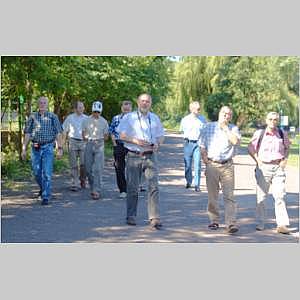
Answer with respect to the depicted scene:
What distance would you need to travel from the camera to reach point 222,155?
7.77 metres

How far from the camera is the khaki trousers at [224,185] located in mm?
7801

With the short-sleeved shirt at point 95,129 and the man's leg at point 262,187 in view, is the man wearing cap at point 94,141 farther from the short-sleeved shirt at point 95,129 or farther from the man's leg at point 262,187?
the man's leg at point 262,187

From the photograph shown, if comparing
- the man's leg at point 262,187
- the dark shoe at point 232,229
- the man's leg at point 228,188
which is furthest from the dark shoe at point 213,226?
the man's leg at point 262,187

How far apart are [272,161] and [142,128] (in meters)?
1.92

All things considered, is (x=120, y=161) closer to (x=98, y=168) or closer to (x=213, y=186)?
(x=98, y=168)

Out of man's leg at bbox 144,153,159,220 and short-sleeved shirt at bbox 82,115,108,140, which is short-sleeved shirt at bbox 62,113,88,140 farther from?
man's leg at bbox 144,153,159,220

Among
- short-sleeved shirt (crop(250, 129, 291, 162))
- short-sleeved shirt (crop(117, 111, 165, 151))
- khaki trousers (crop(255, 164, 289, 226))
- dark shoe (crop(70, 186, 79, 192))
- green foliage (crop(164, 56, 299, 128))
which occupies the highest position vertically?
green foliage (crop(164, 56, 299, 128))

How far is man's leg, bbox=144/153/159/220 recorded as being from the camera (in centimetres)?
788

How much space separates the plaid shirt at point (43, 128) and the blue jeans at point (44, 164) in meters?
0.13

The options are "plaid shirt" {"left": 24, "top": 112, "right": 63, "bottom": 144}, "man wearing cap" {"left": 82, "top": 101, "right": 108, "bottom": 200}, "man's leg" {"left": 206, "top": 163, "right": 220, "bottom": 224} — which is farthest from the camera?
"man wearing cap" {"left": 82, "top": 101, "right": 108, "bottom": 200}

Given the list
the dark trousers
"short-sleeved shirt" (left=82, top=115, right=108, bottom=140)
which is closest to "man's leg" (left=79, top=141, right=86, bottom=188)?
"short-sleeved shirt" (left=82, top=115, right=108, bottom=140)

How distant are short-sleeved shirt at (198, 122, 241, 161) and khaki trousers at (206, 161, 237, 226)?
0.13m

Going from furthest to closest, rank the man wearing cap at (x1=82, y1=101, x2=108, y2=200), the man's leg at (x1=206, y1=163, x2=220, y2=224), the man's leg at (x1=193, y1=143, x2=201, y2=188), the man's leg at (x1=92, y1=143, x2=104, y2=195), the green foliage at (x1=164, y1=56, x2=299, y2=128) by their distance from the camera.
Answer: the green foliage at (x1=164, y1=56, x2=299, y2=128)
the man's leg at (x1=193, y1=143, x2=201, y2=188)
the man wearing cap at (x1=82, y1=101, x2=108, y2=200)
the man's leg at (x1=92, y1=143, x2=104, y2=195)
the man's leg at (x1=206, y1=163, x2=220, y2=224)

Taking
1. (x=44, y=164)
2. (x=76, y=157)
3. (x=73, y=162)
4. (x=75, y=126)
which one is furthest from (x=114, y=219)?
(x=75, y=126)
